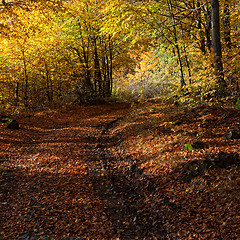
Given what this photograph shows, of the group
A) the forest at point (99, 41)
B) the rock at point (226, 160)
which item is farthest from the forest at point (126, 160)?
→ the forest at point (99, 41)

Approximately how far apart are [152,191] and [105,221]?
1.51 metres

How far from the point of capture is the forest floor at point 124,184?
415 cm

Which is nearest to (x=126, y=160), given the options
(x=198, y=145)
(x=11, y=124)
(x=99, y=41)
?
(x=198, y=145)

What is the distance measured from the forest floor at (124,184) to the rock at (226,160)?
14cm

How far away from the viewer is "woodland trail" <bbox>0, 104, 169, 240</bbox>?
4246 mm

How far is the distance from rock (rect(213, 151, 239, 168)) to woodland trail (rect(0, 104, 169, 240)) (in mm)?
1581

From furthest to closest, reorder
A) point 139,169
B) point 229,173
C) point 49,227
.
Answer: point 139,169 → point 229,173 → point 49,227

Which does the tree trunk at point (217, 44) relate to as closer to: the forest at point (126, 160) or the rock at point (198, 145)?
the forest at point (126, 160)

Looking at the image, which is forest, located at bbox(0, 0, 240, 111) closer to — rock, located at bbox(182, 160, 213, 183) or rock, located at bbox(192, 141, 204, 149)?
rock, located at bbox(192, 141, 204, 149)

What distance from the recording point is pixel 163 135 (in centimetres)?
806

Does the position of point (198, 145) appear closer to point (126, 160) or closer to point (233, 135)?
point (233, 135)

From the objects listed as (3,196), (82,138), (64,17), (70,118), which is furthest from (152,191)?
(64,17)

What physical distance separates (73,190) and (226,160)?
398 centimetres

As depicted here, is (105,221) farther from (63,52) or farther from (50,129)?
(63,52)
